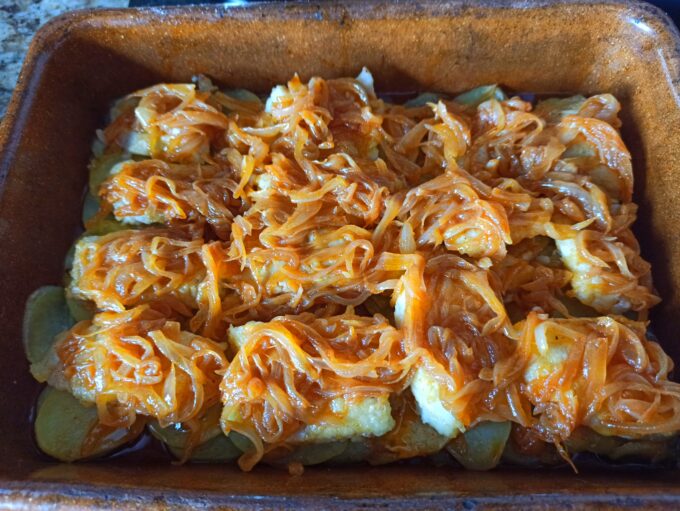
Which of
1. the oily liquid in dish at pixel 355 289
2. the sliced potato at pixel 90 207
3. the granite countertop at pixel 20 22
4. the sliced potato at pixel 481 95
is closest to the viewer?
the oily liquid in dish at pixel 355 289

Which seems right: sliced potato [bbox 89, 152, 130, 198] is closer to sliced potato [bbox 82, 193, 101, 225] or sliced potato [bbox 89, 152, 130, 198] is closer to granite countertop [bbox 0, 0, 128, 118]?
sliced potato [bbox 82, 193, 101, 225]

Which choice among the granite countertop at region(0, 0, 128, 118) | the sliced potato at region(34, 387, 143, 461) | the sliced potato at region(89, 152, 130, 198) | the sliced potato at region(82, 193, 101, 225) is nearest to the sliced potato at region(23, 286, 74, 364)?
the sliced potato at region(34, 387, 143, 461)

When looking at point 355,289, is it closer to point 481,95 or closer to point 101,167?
point 481,95

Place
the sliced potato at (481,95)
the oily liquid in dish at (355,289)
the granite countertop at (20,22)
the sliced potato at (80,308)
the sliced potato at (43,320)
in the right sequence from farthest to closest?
the granite countertop at (20,22) < the sliced potato at (481,95) < the sliced potato at (80,308) < the sliced potato at (43,320) < the oily liquid in dish at (355,289)

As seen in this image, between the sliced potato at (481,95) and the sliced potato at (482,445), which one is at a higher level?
A: the sliced potato at (481,95)

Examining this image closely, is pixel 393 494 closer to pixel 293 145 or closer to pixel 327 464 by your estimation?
pixel 327 464

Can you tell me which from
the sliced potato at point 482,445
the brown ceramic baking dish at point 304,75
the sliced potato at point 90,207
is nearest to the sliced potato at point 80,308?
the brown ceramic baking dish at point 304,75

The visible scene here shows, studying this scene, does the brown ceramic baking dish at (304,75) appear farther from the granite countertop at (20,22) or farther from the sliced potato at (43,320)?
the granite countertop at (20,22)
